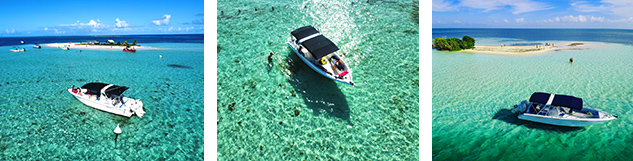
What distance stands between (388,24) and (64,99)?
17272mm

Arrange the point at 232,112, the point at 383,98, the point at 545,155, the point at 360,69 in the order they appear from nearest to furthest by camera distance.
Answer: the point at 545,155
the point at 232,112
the point at 383,98
the point at 360,69

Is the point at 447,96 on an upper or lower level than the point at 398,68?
lower

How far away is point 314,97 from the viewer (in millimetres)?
10562

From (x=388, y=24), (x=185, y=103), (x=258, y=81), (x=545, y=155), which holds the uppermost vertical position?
(x=388, y=24)

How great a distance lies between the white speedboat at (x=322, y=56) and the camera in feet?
34.3

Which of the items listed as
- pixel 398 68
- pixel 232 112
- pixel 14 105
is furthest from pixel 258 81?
pixel 14 105

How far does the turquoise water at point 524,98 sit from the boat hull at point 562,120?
0.24 m

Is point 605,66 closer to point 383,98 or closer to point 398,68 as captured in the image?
point 398,68

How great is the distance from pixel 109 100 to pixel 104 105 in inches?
11.7

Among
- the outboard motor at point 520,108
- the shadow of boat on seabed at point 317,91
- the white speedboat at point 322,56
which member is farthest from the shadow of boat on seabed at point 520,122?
the white speedboat at point 322,56

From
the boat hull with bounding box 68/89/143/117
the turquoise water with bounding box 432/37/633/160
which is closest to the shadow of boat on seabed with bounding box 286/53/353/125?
the turquoise water with bounding box 432/37/633/160

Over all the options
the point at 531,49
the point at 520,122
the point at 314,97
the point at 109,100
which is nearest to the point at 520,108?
the point at 520,122

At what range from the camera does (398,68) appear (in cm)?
1237

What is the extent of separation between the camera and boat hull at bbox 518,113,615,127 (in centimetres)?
956
